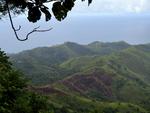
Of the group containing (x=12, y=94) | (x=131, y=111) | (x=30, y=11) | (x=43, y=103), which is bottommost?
(x=131, y=111)

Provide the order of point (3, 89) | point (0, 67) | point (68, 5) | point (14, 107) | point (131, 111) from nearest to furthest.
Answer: point (68, 5) < point (3, 89) < point (14, 107) < point (0, 67) < point (131, 111)

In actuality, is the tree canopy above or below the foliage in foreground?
above

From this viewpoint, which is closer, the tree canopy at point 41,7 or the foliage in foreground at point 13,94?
the tree canopy at point 41,7

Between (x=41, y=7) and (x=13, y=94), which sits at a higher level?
(x=41, y=7)

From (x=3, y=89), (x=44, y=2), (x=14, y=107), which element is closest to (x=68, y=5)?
(x=44, y=2)

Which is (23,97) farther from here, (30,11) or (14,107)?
(30,11)

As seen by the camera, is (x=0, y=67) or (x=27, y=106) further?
(x=0, y=67)

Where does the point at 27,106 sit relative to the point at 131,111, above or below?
above

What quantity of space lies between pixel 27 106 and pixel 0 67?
737 centimetres

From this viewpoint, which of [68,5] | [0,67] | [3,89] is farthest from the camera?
[0,67]

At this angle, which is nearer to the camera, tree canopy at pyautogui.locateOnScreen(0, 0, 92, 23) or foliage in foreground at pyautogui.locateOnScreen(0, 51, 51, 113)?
tree canopy at pyautogui.locateOnScreen(0, 0, 92, 23)

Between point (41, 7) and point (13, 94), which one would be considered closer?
point (41, 7)

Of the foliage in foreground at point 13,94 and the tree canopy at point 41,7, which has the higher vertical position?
the tree canopy at point 41,7

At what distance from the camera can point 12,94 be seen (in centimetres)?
4834
